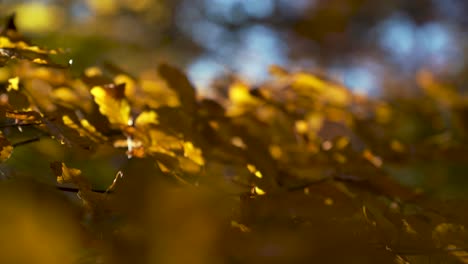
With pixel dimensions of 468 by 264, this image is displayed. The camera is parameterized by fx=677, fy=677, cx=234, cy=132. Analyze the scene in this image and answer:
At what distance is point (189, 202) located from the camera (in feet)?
0.94

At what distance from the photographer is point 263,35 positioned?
2.64 metres

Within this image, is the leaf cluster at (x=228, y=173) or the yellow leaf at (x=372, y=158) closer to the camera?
the leaf cluster at (x=228, y=173)

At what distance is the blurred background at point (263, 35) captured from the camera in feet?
5.56

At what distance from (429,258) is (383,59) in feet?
10.1

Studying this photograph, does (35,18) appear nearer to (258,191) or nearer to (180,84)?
(180,84)

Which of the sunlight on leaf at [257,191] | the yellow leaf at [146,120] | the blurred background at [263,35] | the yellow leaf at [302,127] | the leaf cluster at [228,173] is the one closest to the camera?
the leaf cluster at [228,173]

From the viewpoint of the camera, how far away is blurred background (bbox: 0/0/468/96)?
5.56 feet

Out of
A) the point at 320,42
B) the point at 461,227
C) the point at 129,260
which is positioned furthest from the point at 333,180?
the point at 320,42

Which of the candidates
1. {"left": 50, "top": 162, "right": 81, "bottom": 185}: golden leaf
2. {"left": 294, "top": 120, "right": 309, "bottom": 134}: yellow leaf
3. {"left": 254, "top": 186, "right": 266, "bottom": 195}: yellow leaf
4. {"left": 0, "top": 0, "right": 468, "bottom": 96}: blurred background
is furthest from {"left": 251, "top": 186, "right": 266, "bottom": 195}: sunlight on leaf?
{"left": 0, "top": 0, "right": 468, "bottom": 96}: blurred background

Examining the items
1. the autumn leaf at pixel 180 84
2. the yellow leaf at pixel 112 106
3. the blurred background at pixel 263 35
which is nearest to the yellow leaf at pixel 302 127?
the autumn leaf at pixel 180 84

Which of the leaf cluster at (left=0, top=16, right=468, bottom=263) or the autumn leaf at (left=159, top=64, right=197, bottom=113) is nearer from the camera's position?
the leaf cluster at (left=0, top=16, right=468, bottom=263)

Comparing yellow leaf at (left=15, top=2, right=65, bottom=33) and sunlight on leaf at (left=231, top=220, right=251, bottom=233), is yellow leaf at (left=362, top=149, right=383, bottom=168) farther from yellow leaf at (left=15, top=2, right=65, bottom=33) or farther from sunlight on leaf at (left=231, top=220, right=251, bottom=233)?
yellow leaf at (left=15, top=2, right=65, bottom=33)

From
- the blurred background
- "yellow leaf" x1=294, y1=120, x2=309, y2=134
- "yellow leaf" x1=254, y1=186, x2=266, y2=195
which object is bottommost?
the blurred background

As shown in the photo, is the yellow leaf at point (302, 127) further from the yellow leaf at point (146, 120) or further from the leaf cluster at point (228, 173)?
the yellow leaf at point (146, 120)
